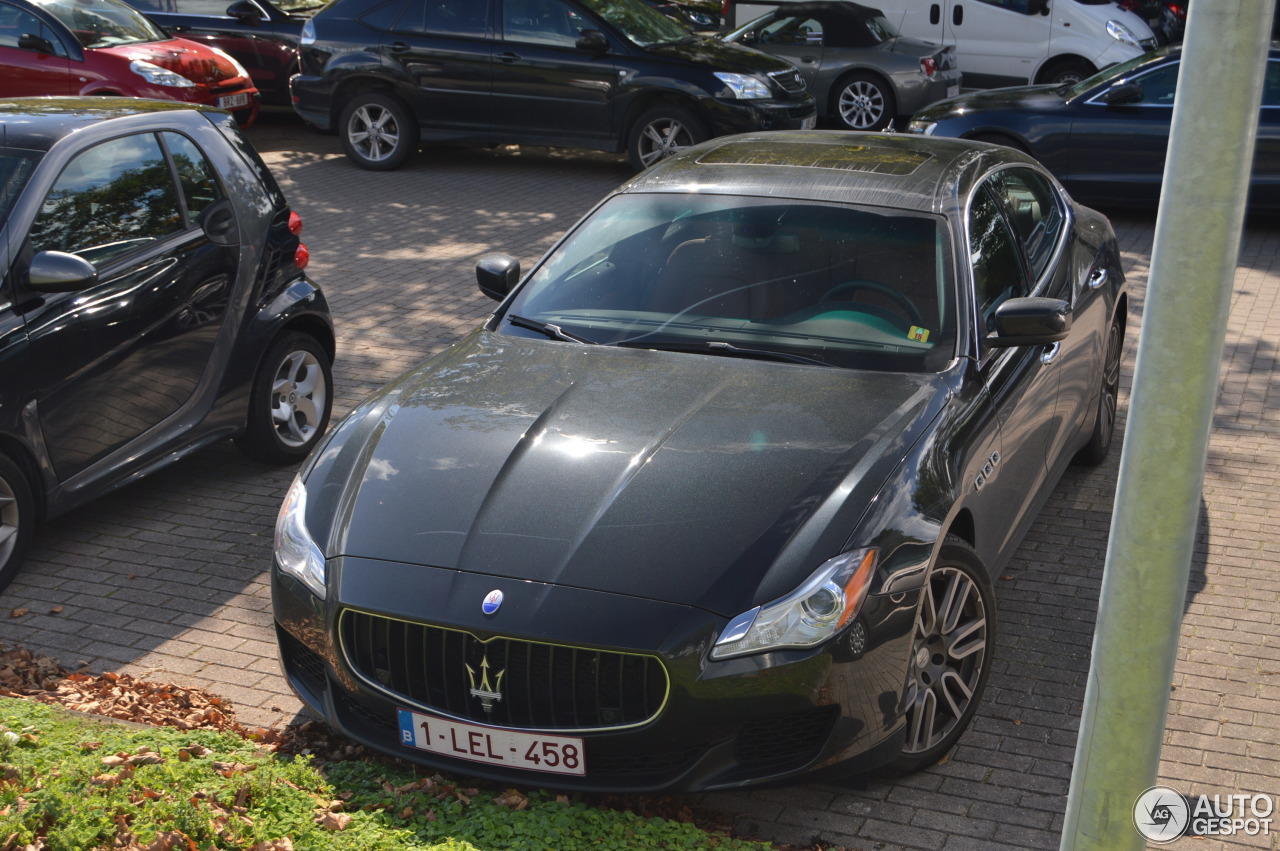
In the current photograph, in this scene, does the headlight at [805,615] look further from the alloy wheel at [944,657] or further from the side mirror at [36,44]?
the side mirror at [36,44]

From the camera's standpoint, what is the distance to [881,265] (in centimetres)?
495

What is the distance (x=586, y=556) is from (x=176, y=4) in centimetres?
1499

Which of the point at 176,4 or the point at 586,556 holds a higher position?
the point at 176,4

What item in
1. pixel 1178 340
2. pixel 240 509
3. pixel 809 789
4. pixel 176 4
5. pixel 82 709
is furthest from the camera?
pixel 176 4

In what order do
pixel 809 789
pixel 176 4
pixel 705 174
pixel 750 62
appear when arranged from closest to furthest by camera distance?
pixel 809 789 < pixel 705 174 < pixel 750 62 < pixel 176 4

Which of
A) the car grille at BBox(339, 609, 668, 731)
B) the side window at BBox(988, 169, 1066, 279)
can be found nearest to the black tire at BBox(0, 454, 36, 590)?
the car grille at BBox(339, 609, 668, 731)

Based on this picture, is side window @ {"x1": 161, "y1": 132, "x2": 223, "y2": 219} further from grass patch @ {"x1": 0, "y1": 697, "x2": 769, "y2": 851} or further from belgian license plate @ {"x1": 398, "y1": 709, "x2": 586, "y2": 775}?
belgian license plate @ {"x1": 398, "y1": 709, "x2": 586, "y2": 775}

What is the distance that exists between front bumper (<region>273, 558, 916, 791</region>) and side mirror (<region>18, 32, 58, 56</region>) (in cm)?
1111

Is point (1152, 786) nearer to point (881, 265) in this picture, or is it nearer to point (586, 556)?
point (586, 556)

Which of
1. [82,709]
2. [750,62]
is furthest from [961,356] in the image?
[750,62]

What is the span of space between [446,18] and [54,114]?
870 centimetres

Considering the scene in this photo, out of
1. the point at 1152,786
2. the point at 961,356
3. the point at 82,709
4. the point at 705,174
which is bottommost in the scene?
the point at 82,709

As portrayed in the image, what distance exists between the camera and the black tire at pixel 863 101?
53.8ft

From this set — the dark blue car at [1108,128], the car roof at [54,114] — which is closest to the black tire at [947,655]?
the car roof at [54,114]
